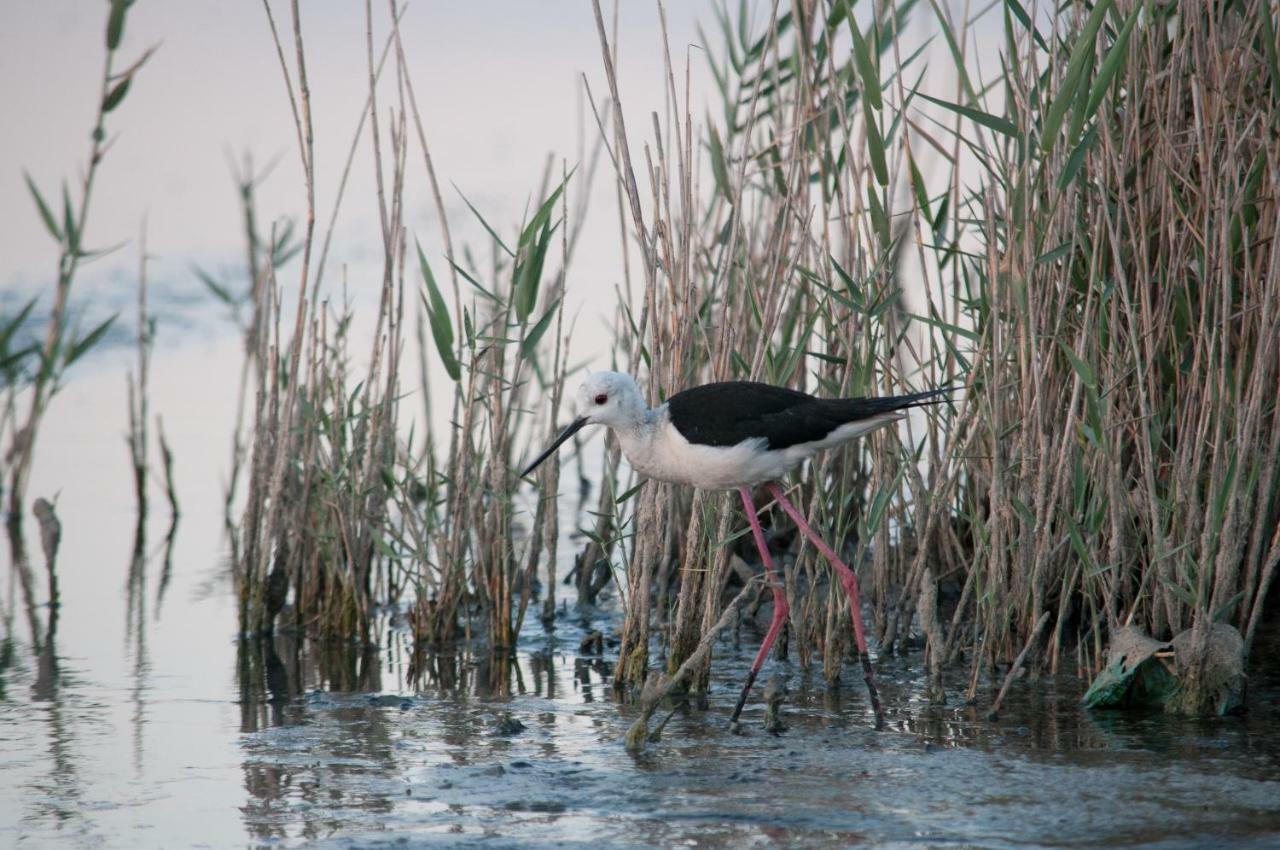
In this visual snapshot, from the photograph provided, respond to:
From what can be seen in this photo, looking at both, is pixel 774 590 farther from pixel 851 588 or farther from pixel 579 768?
pixel 579 768

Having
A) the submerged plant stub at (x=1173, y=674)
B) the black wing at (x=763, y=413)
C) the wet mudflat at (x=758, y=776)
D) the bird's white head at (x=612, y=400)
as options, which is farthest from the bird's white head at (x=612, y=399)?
the submerged plant stub at (x=1173, y=674)

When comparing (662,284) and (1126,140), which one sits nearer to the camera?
(1126,140)

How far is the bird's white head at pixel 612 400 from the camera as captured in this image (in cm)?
494

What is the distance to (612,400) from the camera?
497 centimetres

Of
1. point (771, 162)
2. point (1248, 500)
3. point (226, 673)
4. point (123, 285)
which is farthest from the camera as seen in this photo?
point (123, 285)

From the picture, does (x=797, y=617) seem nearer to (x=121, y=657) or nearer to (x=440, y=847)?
(x=440, y=847)

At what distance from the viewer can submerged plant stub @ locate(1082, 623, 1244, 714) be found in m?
4.82

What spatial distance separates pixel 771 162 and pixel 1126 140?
5.41ft

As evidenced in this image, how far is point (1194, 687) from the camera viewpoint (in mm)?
4871

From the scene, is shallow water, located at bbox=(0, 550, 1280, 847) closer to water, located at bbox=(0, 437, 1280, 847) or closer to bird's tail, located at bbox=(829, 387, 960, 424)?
water, located at bbox=(0, 437, 1280, 847)

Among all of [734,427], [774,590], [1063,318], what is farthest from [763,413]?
[1063,318]

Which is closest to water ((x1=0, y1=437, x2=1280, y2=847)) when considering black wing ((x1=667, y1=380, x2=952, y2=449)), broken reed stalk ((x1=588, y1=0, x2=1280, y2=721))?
broken reed stalk ((x1=588, y1=0, x2=1280, y2=721))

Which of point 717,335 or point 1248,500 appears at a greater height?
point 717,335

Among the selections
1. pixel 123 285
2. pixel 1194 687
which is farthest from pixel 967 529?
pixel 123 285
